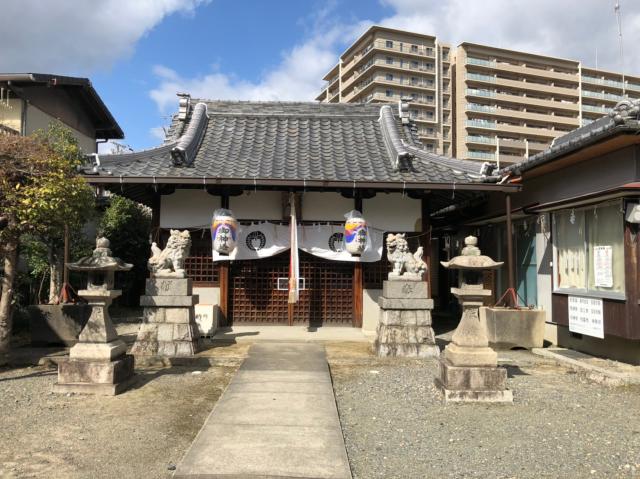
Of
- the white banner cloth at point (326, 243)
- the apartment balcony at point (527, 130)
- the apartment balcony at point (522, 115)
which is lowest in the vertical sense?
the white banner cloth at point (326, 243)

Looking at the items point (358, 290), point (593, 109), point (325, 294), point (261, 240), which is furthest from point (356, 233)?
point (593, 109)

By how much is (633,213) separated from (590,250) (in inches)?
63.7

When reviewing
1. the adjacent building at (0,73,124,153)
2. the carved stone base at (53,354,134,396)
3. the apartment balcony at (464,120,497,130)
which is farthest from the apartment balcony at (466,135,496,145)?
the carved stone base at (53,354,134,396)

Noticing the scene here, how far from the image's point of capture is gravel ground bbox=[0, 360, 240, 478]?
4.36 metres

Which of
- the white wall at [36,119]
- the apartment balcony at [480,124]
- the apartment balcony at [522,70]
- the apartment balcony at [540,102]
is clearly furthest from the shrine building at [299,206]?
the apartment balcony at [540,102]

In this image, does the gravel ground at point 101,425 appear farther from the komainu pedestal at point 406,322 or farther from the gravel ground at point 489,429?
the komainu pedestal at point 406,322

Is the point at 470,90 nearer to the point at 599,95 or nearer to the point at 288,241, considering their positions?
the point at 599,95

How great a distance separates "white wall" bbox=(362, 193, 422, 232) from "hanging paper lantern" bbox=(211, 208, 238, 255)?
136 inches

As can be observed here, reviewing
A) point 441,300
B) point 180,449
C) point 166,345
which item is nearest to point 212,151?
point 166,345

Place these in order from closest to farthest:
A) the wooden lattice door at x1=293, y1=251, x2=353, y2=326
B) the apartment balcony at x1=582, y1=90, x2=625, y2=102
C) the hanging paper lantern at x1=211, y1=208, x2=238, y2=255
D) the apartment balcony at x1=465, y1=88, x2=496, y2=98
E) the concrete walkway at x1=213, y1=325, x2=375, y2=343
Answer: the hanging paper lantern at x1=211, y1=208, x2=238, y2=255 < the concrete walkway at x1=213, y1=325, x2=375, y2=343 < the wooden lattice door at x1=293, y1=251, x2=353, y2=326 < the apartment balcony at x1=465, y1=88, x2=496, y2=98 < the apartment balcony at x1=582, y1=90, x2=625, y2=102

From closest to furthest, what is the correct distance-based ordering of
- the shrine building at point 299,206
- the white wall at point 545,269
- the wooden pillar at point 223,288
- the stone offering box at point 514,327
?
the stone offering box at point 514,327
the shrine building at point 299,206
the white wall at point 545,269
the wooden pillar at point 223,288

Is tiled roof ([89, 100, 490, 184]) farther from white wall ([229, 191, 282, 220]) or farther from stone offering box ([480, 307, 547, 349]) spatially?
stone offering box ([480, 307, 547, 349])

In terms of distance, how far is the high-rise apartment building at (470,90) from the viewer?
64938mm

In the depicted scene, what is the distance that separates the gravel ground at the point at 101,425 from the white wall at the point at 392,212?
18.9ft
